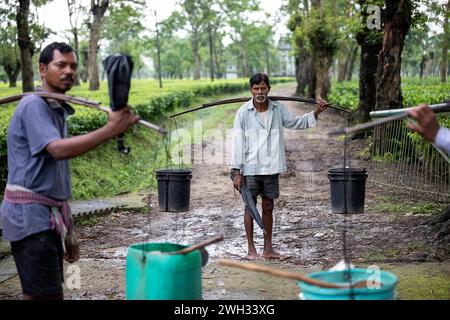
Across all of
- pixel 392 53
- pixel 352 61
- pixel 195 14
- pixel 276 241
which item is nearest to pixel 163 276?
pixel 276 241

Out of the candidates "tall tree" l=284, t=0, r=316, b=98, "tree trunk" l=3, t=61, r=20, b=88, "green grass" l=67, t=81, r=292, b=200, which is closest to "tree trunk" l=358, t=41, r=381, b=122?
"green grass" l=67, t=81, r=292, b=200

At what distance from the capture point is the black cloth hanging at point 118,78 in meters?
3.58

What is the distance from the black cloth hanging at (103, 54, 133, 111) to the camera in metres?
3.58

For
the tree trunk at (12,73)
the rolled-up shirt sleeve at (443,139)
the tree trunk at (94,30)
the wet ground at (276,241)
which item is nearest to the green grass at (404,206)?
the wet ground at (276,241)

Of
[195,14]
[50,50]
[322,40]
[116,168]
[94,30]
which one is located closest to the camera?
[50,50]

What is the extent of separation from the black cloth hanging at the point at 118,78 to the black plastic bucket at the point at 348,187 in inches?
166

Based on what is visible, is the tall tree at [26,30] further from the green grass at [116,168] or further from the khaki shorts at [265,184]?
the khaki shorts at [265,184]

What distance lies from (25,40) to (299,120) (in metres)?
13.5

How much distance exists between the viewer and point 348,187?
24.2 feet

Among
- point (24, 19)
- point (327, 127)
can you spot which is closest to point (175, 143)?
point (24, 19)

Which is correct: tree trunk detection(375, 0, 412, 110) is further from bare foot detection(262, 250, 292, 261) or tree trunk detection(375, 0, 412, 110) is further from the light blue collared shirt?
bare foot detection(262, 250, 292, 261)

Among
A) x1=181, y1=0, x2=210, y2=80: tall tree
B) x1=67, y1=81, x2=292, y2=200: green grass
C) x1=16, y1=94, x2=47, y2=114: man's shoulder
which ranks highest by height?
x1=181, y1=0, x2=210, y2=80: tall tree

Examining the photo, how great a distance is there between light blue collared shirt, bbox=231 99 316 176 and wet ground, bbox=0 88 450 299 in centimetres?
107

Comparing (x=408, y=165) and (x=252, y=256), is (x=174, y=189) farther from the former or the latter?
(x=408, y=165)
